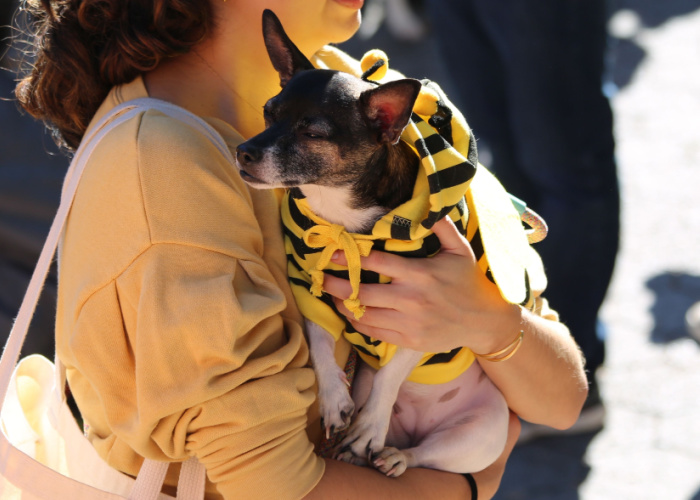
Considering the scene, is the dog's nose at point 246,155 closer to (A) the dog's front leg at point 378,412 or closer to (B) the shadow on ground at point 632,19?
(A) the dog's front leg at point 378,412

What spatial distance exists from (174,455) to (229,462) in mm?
98

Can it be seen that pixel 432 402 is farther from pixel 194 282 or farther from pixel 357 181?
pixel 194 282

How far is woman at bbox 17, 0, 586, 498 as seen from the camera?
1.28 meters

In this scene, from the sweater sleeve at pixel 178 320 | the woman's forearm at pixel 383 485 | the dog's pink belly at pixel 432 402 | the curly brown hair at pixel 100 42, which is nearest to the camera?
the sweater sleeve at pixel 178 320

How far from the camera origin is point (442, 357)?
1.86 m

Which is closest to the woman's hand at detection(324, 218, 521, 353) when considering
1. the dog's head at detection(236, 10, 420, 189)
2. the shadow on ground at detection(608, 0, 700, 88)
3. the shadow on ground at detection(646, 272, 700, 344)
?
the dog's head at detection(236, 10, 420, 189)

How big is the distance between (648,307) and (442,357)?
3187mm

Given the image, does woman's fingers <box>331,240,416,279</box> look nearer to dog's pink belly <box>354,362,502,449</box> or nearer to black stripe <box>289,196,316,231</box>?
black stripe <box>289,196,316,231</box>

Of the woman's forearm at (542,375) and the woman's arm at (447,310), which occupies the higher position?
the woman's arm at (447,310)

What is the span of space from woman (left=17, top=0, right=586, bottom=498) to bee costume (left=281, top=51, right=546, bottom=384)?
49mm

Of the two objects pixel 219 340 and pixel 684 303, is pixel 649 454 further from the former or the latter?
pixel 219 340

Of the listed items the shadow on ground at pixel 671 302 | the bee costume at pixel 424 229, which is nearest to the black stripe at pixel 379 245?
the bee costume at pixel 424 229

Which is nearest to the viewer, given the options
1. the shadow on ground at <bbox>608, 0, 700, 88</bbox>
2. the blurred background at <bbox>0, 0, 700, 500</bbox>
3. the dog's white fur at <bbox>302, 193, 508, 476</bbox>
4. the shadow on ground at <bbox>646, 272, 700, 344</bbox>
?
the dog's white fur at <bbox>302, 193, 508, 476</bbox>

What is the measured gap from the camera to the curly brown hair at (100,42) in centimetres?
155
